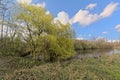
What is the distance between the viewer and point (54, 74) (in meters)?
6.44

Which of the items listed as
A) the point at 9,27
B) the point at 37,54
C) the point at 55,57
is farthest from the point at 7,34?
the point at 55,57

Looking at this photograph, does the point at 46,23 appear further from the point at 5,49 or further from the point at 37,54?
the point at 5,49

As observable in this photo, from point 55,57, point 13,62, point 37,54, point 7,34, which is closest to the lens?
point 13,62

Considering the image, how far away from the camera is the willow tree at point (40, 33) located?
22391 millimetres

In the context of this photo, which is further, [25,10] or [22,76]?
[25,10]

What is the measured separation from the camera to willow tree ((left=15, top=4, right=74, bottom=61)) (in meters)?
22.4

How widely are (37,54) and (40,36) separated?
7.16 ft

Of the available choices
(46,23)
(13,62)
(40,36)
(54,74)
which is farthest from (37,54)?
(54,74)

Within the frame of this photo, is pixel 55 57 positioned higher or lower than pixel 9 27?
lower

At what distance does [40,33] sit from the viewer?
2281 cm

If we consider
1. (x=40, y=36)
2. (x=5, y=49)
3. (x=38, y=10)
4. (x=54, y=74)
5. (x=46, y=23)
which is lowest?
(x=54, y=74)

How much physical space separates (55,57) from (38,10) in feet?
20.8

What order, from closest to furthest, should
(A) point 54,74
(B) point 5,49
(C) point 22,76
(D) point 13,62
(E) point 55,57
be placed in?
(C) point 22,76 → (A) point 54,74 → (D) point 13,62 → (B) point 5,49 → (E) point 55,57

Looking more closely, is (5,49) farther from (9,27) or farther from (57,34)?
(57,34)
